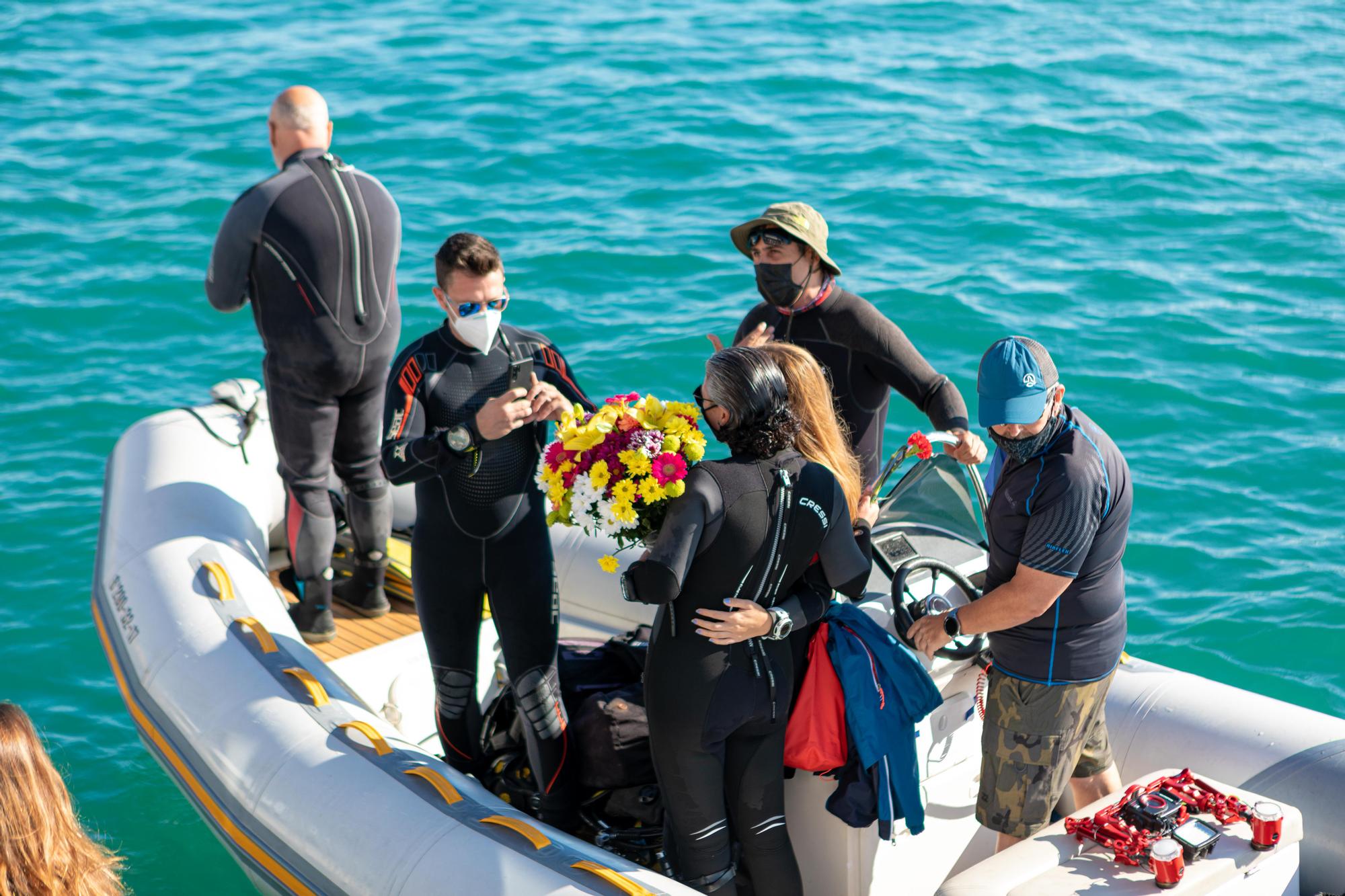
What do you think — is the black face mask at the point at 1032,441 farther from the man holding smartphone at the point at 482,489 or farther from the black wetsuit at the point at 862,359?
the man holding smartphone at the point at 482,489

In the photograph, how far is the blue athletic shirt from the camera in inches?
107

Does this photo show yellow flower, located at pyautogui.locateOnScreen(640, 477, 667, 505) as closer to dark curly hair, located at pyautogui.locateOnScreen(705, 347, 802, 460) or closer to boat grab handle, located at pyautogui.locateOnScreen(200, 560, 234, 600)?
dark curly hair, located at pyautogui.locateOnScreen(705, 347, 802, 460)

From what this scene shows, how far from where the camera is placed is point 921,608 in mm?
3131

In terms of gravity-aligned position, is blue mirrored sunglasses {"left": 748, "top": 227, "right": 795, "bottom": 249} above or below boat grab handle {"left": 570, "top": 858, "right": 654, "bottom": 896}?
above

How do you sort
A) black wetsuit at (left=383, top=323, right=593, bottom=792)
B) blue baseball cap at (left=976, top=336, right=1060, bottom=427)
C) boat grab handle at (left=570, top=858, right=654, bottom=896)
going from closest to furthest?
→ blue baseball cap at (left=976, top=336, right=1060, bottom=427)
boat grab handle at (left=570, top=858, right=654, bottom=896)
black wetsuit at (left=383, top=323, right=593, bottom=792)

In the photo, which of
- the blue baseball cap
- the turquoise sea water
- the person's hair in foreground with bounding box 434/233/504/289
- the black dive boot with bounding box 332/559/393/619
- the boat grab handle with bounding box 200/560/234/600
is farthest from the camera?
the turquoise sea water

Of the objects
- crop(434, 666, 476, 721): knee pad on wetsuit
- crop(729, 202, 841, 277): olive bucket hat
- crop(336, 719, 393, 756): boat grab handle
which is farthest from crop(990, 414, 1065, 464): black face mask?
crop(336, 719, 393, 756): boat grab handle

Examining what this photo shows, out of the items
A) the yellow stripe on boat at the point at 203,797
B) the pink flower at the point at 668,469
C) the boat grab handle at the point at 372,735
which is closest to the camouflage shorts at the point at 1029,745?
the pink flower at the point at 668,469

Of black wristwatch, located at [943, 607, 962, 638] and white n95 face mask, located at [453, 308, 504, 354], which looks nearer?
black wristwatch, located at [943, 607, 962, 638]

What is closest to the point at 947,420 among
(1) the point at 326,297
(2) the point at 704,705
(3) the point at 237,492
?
(2) the point at 704,705

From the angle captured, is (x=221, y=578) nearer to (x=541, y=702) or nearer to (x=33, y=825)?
(x=541, y=702)

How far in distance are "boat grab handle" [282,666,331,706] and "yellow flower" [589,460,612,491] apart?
1295mm

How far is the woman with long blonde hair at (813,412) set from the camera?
2.85 m

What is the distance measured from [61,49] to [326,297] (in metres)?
10.2
